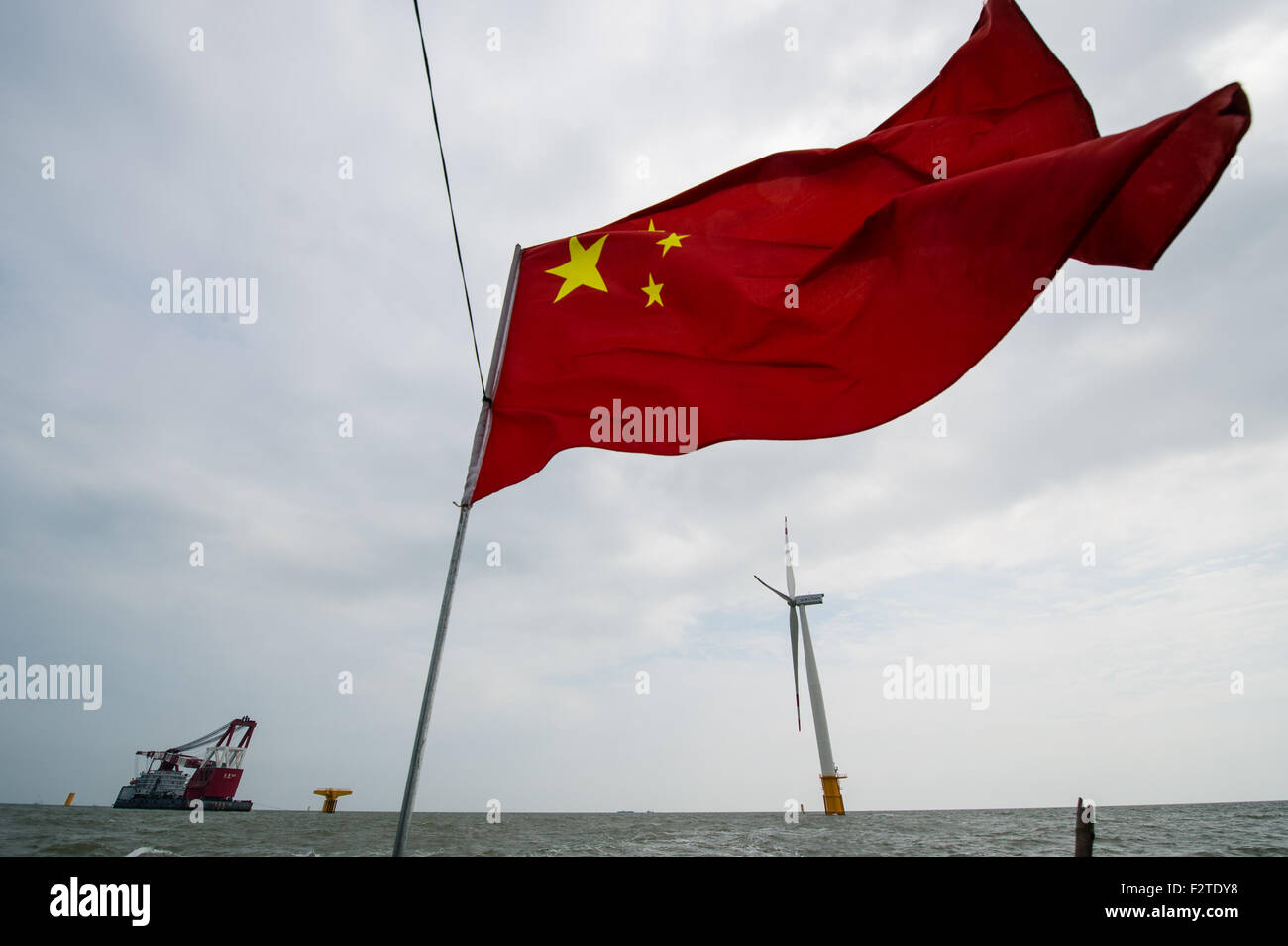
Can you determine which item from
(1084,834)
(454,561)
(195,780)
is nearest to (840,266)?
(454,561)

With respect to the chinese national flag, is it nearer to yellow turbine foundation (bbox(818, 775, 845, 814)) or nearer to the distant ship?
yellow turbine foundation (bbox(818, 775, 845, 814))

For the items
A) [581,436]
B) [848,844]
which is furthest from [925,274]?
[848,844]

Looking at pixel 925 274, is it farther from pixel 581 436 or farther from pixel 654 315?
pixel 581 436

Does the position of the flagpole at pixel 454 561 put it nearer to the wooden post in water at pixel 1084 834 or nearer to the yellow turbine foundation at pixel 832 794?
the wooden post in water at pixel 1084 834

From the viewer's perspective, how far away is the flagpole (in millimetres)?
5738

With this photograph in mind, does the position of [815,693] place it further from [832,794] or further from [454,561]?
[454,561]

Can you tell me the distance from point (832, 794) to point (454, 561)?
64.5m

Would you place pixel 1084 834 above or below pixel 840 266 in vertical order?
below

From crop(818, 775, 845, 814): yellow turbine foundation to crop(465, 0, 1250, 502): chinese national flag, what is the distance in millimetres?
60745

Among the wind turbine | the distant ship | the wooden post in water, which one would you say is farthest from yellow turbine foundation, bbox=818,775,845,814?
the distant ship

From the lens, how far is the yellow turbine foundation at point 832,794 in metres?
62.3

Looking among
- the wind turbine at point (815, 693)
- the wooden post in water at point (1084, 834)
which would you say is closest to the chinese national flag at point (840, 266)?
the wooden post in water at point (1084, 834)

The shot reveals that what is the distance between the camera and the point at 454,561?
6344 millimetres
